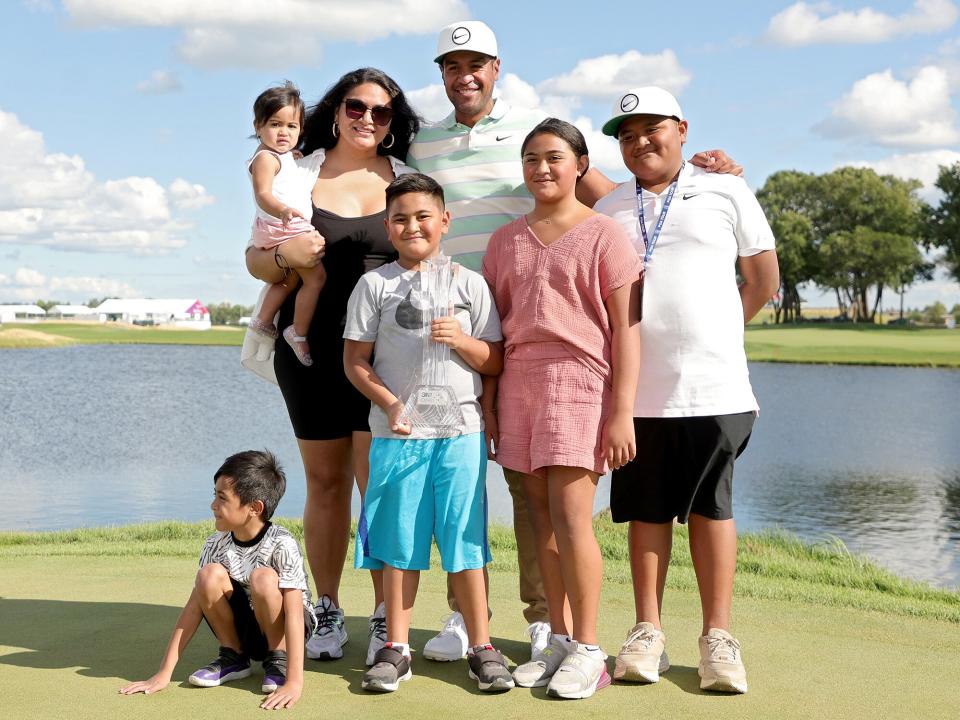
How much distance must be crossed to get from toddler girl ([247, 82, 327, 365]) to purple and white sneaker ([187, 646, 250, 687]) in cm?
107

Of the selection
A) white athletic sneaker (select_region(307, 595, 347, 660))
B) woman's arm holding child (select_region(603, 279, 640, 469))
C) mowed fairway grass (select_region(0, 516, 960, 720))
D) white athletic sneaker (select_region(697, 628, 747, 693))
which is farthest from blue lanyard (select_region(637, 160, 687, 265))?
white athletic sneaker (select_region(307, 595, 347, 660))

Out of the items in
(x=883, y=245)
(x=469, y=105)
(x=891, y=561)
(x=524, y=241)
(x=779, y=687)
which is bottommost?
(x=891, y=561)

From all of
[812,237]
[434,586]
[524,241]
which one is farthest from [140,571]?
[812,237]

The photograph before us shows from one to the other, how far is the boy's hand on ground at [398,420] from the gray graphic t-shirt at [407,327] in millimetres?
28

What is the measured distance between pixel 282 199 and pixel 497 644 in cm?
185

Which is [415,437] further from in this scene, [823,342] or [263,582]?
[823,342]

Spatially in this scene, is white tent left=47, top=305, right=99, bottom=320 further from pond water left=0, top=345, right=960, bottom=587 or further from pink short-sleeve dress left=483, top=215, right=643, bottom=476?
pink short-sleeve dress left=483, top=215, right=643, bottom=476

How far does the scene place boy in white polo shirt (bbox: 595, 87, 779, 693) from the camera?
133 inches

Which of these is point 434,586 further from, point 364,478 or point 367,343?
point 367,343

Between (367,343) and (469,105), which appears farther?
(469,105)

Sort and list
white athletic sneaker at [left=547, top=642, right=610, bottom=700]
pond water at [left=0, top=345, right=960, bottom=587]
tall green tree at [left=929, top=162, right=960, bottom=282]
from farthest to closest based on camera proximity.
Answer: tall green tree at [left=929, top=162, right=960, bottom=282] → pond water at [left=0, top=345, right=960, bottom=587] → white athletic sneaker at [left=547, top=642, right=610, bottom=700]

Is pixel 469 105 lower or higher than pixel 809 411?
higher

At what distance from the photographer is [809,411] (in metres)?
23.6

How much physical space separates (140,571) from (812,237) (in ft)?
210
